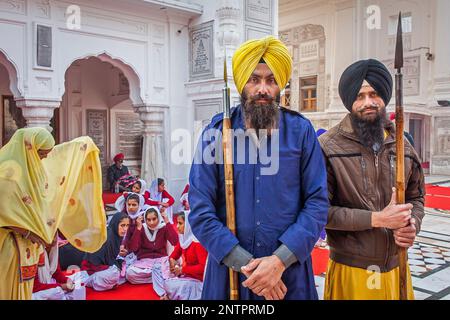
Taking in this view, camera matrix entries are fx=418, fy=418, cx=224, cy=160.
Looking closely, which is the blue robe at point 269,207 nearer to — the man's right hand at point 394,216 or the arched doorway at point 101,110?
the man's right hand at point 394,216

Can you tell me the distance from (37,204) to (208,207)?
Answer: 0.98 meters

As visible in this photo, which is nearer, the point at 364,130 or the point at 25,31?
the point at 364,130

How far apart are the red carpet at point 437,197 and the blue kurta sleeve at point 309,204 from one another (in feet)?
17.2

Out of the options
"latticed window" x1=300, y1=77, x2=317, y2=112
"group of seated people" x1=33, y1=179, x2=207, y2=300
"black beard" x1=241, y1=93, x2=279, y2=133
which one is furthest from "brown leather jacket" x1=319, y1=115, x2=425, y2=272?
"latticed window" x1=300, y1=77, x2=317, y2=112

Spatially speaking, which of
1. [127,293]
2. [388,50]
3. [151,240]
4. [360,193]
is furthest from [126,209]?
[388,50]

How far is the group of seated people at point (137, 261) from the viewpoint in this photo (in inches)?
92.0

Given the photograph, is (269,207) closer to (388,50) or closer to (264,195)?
(264,195)

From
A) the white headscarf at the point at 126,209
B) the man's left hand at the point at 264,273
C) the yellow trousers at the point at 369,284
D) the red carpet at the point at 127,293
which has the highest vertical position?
the man's left hand at the point at 264,273

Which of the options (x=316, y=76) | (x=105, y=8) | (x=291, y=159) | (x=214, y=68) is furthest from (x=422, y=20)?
(x=291, y=159)

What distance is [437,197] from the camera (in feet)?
20.6

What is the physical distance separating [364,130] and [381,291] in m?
0.47

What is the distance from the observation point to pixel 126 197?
3.34m

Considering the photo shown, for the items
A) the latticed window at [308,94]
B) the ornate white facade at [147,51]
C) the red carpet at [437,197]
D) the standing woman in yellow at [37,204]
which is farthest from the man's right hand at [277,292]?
the latticed window at [308,94]

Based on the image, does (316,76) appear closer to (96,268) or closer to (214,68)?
(214,68)
